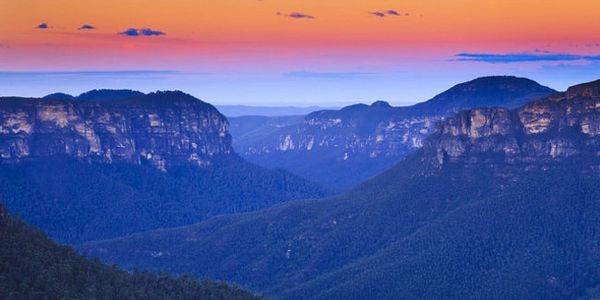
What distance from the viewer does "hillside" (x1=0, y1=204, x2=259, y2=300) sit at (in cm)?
9094

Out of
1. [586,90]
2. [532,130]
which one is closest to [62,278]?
[532,130]

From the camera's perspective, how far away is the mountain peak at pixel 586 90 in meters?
180

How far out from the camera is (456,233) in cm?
16525

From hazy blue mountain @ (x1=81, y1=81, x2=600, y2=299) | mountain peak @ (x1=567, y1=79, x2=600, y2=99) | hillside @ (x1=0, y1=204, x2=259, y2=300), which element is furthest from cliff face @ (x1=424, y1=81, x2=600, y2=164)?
hillside @ (x1=0, y1=204, x2=259, y2=300)

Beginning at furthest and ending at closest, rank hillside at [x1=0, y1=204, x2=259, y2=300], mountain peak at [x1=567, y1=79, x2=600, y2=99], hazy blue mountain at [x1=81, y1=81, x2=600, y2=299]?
mountain peak at [x1=567, y1=79, x2=600, y2=99]
hazy blue mountain at [x1=81, y1=81, x2=600, y2=299]
hillside at [x1=0, y1=204, x2=259, y2=300]

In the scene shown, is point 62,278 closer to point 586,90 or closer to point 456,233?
point 456,233

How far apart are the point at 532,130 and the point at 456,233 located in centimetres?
3029

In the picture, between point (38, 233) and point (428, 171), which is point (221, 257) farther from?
point (38, 233)

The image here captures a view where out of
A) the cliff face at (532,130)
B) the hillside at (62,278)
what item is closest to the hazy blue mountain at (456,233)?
the cliff face at (532,130)

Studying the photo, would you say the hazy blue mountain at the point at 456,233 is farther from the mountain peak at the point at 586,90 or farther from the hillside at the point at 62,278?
the hillside at the point at 62,278

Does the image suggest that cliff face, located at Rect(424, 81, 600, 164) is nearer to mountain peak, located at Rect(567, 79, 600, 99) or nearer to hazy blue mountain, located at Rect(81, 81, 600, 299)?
mountain peak, located at Rect(567, 79, 600, 99)

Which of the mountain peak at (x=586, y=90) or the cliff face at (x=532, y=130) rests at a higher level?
the mountain peak at (x=586, y=90)

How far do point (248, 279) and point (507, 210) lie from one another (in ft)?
137

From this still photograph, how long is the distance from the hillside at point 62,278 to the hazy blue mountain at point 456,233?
39.1 meters
